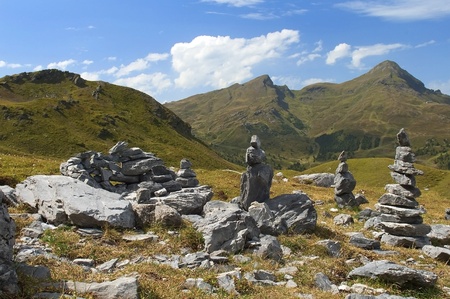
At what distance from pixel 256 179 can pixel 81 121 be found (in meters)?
A: 126

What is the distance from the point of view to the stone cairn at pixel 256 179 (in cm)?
2572

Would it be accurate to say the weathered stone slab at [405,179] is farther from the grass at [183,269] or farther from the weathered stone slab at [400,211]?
the grass at [183,269]

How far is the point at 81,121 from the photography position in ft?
458

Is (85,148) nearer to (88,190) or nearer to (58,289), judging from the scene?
(88,190)

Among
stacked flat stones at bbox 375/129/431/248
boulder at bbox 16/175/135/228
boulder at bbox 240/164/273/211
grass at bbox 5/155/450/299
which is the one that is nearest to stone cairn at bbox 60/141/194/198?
boulder at bbox 240/164/273/211

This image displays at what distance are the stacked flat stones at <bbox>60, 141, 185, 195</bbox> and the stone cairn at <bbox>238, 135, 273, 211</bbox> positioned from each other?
7.57 metres

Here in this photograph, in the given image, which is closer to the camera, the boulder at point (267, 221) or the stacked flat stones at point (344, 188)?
the boulder at point (267, 221)

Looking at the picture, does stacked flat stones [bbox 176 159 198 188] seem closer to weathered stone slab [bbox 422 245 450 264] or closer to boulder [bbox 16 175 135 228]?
boulder [bbox 16 175 135 228]

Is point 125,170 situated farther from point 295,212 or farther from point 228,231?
point 228,231

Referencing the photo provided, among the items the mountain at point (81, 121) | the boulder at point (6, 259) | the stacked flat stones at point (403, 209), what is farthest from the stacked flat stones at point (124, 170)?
the mountain at point (81, 121)

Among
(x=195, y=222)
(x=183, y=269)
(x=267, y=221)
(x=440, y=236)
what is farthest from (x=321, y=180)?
(x=183, y=269)

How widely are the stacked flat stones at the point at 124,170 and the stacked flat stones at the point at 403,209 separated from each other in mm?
15828

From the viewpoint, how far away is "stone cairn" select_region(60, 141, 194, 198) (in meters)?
29.8

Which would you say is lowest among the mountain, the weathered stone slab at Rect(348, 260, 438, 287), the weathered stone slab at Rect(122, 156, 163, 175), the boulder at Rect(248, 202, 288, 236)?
the weathered stone slab at Rect(348, 260, 438, 287)
